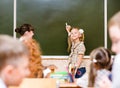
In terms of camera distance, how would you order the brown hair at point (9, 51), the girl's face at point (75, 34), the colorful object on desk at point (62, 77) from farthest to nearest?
the girl's face at point (75, 34), the colorful object on desk at point (62, 77), the brown hair at point (9, 51)

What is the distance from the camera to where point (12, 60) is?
1150 millimetres

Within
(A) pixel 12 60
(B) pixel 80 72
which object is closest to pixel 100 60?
(A) pixel 12 60

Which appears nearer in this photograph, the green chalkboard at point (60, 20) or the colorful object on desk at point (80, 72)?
the colorful object on desk at point (80, 72)

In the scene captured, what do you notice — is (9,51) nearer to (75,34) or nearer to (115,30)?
(115,30)

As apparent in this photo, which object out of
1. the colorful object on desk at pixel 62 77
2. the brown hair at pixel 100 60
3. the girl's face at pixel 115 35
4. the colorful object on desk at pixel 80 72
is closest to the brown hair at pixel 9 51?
the girl's face at pixel 115 35

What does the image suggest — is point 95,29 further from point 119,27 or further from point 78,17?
point 119,27

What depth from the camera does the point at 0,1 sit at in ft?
18.5

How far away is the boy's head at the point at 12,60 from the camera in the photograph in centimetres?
114

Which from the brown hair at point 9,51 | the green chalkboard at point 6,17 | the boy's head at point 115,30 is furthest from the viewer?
the green chalkboard at point 6,17

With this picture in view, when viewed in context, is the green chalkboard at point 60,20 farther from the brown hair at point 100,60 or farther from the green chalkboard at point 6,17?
the brown hair at point 100,60

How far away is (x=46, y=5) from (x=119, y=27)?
177 inches

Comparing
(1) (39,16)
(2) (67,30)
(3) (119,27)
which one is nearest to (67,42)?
(2) (67,30)

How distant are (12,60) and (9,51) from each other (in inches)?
1.5

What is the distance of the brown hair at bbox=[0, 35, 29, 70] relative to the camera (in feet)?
3.71
